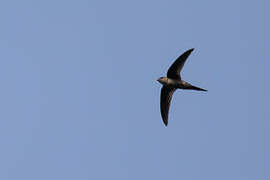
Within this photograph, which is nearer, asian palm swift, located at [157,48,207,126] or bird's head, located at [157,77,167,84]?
asian palm swift, located at [157,48,207,126]

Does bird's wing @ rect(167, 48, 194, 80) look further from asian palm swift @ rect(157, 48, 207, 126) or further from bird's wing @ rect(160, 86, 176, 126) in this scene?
bird's wing @ rect(160, 86, 176, 126)

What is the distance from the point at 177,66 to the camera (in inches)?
1795

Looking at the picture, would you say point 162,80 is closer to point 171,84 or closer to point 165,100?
point 171,84

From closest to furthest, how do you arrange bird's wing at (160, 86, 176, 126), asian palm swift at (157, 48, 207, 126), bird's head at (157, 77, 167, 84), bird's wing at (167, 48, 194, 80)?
bird's wing at (167, 48, 194, 80), asian palm swift at (157, 48, 207, 126), bird's head at (157, 77, 167, 84), bird's wing at (160, 86, 176, 126)

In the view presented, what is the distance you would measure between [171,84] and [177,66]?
1.61 m

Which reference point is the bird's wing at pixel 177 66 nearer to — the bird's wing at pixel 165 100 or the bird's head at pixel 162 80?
the bird's head at pixel 162 80

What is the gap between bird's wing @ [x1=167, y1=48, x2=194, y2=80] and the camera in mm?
45188

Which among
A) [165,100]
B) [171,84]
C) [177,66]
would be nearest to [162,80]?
[171,84]

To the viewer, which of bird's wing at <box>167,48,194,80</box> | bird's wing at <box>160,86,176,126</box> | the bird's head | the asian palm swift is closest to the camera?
bird's wing at <box>167,48,194,80</box>

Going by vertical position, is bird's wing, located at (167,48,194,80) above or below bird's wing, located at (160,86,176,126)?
above

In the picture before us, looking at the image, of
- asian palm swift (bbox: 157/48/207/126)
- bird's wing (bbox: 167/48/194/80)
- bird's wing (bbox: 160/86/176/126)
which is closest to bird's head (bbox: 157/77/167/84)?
asian palm swift (bbox: 157/48/207/126)

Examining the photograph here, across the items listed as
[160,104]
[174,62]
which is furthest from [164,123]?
[174,62]

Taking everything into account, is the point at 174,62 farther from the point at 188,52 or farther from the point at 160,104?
the point at 160,104

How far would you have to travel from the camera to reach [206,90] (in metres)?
A: 45.3
